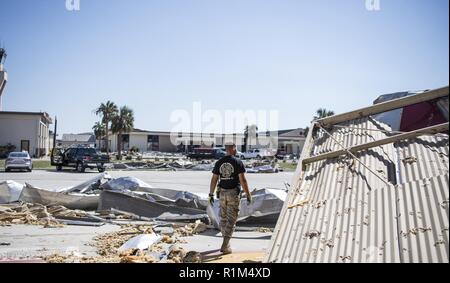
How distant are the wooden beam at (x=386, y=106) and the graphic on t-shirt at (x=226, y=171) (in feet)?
5.66

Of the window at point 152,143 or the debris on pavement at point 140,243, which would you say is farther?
the window at point 152,143

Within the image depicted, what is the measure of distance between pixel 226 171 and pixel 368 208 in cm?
293

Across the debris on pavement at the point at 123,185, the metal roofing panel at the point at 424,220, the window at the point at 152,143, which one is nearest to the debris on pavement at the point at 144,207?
the debris on pavement at the point at 123,185

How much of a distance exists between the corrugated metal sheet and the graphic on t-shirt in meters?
1.53

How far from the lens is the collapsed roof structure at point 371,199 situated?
3064 millimetres

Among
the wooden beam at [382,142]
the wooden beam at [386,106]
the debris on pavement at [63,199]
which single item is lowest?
the debris on pavement at [63,199]

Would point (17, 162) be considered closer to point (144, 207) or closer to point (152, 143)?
point (144, 207)

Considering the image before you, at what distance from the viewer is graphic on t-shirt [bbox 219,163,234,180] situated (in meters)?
6.14

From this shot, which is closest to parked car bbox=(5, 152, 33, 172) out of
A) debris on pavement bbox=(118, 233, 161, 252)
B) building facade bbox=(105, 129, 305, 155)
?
debris on pavement bbox=(118, 233, 161, 252)

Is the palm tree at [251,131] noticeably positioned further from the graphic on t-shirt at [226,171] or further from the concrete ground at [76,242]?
the graphic on t-shirt at [226,171]

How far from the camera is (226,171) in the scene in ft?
20.2

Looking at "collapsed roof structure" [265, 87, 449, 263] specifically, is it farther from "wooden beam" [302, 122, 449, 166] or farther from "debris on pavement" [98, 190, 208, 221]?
"debris on pavement" [98, 190, 208, 221]
